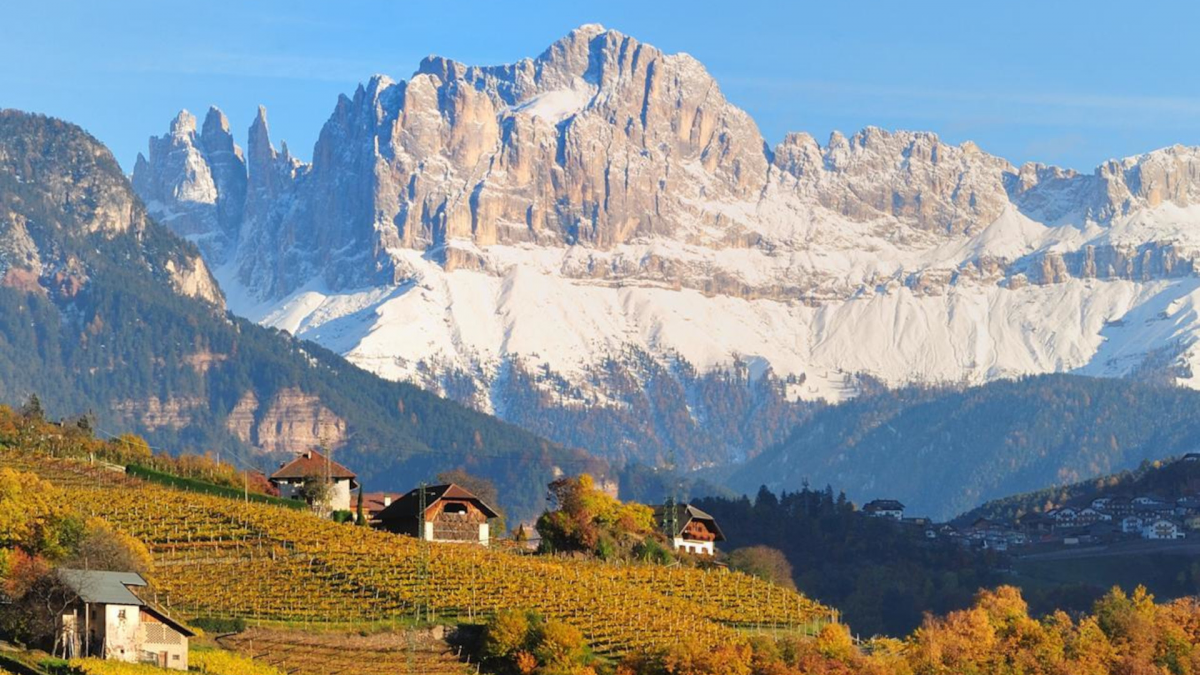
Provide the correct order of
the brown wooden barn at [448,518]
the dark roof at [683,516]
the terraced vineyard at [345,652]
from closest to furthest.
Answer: the terraced vineyard at [345,652] < the brown wooden barn at [448,518] < the dark roof at [683,516]

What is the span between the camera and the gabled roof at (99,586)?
10188 centimetres

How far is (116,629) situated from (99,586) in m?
2.60

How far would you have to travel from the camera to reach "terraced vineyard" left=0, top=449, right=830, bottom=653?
118 m

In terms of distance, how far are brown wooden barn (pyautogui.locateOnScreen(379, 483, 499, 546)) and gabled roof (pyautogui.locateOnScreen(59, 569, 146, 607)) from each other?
46397 mm

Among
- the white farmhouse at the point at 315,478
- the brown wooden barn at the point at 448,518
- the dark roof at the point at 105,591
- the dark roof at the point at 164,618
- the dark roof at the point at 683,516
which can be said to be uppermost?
the white farmhouse at the point at 315,478

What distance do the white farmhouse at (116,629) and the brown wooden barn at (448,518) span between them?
4869 cm

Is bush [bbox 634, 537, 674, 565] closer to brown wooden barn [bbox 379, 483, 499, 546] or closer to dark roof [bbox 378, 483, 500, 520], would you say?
brown wooden barn [bbox 379, 483, 499, 546]

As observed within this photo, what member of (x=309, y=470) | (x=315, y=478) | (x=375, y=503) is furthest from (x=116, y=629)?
(x=375, y=503)

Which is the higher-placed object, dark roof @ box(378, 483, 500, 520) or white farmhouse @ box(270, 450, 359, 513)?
white farmhouse @ box(270, 450, 359, 513)

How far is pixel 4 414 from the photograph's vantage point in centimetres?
17838

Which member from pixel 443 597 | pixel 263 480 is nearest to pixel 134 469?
pixel 263 480

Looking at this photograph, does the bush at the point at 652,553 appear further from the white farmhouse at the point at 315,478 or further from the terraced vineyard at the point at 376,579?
the white farmhouse at the point at 315,478

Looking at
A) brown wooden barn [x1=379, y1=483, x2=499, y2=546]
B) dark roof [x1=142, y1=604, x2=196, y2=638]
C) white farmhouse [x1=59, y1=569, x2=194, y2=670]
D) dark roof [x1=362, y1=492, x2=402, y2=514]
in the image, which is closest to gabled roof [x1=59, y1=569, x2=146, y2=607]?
white farmhouse [x1=59, y1=569, x2=194, y2=670]

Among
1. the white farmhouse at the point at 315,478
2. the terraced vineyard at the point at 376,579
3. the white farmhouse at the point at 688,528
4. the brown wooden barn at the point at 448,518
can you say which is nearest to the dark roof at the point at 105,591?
the terraced vineyard at the point at 376,579
